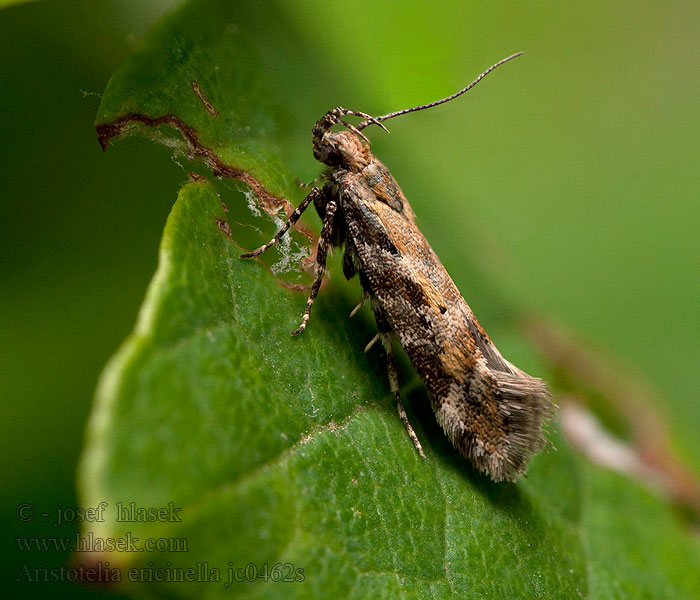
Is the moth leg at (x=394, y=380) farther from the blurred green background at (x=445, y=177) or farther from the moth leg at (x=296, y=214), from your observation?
the blurred green background at (x=445, y=177)

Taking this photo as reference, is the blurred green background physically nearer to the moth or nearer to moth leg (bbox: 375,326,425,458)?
the moth

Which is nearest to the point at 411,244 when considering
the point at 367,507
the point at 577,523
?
the point at 367,507

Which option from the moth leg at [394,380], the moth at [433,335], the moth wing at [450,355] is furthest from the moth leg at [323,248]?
the moth leg at [394,380]

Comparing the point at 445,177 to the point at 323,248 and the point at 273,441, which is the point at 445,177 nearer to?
the point at 323,248

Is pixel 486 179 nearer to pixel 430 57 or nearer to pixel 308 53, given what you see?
pixel 430 57

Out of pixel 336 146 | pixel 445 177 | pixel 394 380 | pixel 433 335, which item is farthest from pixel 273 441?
pixel 445 177
